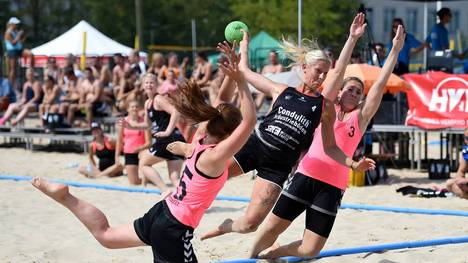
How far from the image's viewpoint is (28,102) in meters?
16.2

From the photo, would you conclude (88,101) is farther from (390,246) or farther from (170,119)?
(390,246)

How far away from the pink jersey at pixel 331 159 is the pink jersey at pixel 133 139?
5.31 metres

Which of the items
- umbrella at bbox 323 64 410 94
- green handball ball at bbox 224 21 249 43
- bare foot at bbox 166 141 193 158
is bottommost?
bare foot at bbox 166 141 193 158

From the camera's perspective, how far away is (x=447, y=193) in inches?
368

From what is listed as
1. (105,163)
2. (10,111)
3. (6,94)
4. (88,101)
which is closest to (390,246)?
(105,163)

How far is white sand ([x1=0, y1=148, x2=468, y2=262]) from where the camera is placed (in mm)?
6301

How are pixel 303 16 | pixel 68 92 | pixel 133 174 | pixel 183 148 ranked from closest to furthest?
1. pixel 183 148
2. pixel 133 174
3. pixel 68 92
4. pixel 303 16

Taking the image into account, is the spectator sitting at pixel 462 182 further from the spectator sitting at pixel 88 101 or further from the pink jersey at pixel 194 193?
the spectator sitting at pixel 88 101

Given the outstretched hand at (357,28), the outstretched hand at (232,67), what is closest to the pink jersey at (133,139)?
the outstretched hand at (357,28)

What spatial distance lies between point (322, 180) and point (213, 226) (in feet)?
8.19

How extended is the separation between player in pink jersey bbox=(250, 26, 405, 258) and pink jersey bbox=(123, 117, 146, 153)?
505cm

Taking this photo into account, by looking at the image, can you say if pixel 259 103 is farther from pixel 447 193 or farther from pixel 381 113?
pixel 447 193

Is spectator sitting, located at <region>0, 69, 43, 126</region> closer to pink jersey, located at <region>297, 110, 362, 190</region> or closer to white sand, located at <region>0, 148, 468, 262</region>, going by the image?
white sand, located at <region>0, 148, 468, 262</region>

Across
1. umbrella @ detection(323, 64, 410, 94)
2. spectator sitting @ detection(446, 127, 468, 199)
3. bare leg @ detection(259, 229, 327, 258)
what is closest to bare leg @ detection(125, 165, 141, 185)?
umbrella @ detection(323, 64, 410, 94)
